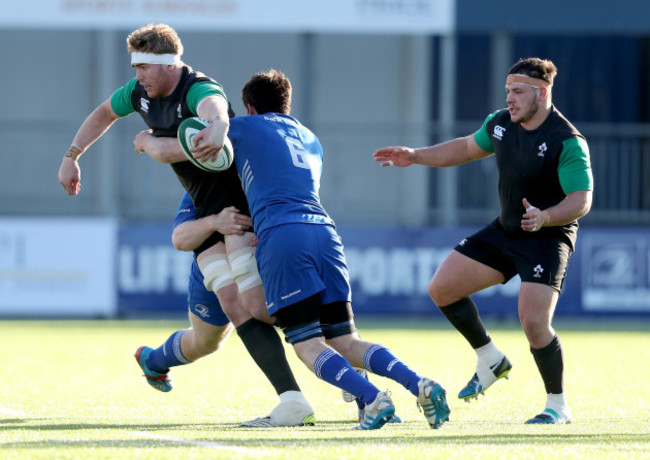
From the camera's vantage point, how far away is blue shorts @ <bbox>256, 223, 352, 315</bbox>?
20.5 ft

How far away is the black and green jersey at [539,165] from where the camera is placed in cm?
696

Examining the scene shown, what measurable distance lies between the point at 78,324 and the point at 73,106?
244 inches

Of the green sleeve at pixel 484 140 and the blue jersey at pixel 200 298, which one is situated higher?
the green sleeve at pixel 484 140

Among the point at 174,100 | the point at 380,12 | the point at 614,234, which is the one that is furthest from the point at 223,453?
the point at 380,12

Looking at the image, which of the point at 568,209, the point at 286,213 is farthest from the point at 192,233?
the point at 568,209

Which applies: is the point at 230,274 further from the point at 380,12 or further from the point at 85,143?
the point at 380,12

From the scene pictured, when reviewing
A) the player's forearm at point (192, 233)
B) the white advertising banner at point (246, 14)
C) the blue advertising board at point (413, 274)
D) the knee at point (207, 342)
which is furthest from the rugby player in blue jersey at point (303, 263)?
the white advertising banner at point (246, 14)

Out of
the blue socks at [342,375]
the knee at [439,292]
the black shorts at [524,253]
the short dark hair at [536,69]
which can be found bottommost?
the blue socks at [342,375]

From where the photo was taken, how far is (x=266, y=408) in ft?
24.0

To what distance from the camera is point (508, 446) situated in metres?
5.43

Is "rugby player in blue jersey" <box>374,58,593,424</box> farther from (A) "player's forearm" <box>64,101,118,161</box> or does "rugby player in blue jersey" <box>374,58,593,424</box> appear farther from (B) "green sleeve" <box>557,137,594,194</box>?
(A) "player's forearm" <box>64,101,118,161</box>

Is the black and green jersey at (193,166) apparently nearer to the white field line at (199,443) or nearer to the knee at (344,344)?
the knee at (344,344)

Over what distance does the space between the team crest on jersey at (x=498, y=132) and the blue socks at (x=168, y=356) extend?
7.22 feet

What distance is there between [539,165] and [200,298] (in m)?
2.09
